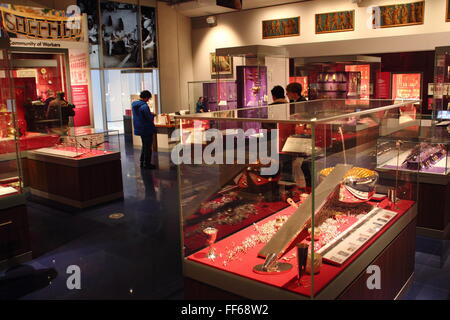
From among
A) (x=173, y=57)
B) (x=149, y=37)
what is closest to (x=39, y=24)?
(x=149, y=37)

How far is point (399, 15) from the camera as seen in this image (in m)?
9.98

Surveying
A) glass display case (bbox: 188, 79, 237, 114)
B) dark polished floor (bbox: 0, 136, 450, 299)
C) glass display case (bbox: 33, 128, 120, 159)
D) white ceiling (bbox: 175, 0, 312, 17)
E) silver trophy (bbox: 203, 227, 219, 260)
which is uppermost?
white ceiling (bbox: 175, 0, 312, 17)

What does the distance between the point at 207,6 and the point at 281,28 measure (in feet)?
7.65

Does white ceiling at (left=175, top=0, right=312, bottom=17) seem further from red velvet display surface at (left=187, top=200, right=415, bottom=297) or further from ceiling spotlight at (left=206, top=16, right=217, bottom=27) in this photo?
red velvet display surface at (left=187, top=200, right=415, bottom=297)

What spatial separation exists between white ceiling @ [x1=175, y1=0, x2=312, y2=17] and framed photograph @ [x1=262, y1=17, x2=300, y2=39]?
507mm

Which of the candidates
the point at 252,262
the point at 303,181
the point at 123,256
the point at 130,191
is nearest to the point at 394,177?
the point at 303,181

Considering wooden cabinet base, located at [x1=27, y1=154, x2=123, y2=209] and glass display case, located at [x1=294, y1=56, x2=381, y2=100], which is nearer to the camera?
wooden cabinet base, located at [x1=27, y1=154, x2=123, y2=209]

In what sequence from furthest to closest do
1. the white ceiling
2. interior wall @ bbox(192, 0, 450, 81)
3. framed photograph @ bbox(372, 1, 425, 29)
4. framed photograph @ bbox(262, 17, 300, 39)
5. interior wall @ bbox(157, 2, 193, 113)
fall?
interior wall @ bbox(157, 2, 193, 113) → the white ceiling → framed photograph @ bbox(262, 17, 300, 39) → framed photograph @ bbox(372, 1, 425, 29) → interior wall @ bbox(192, 0, 450, 81)

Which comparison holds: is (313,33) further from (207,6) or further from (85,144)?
(85,144)

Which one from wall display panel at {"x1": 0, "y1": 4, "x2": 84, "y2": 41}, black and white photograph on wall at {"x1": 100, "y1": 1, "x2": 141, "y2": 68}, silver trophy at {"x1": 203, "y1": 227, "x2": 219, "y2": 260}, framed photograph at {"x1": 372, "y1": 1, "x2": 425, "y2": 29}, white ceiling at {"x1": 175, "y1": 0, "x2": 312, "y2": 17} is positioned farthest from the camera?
black and white photograph on wall at {"x1": 100, "y1": 1, "x2": 141, "y2": 68}

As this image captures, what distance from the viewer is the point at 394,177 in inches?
138

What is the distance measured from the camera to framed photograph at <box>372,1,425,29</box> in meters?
9.71

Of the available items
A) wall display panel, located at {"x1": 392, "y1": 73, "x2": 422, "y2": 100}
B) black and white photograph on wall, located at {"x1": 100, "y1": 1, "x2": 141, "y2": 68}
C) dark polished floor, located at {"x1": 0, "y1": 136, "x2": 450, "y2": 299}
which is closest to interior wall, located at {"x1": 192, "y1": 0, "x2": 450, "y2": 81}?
wall display panel, located at {"x1": 392, "y1": 73, "x2": 422, "y2": 100}
